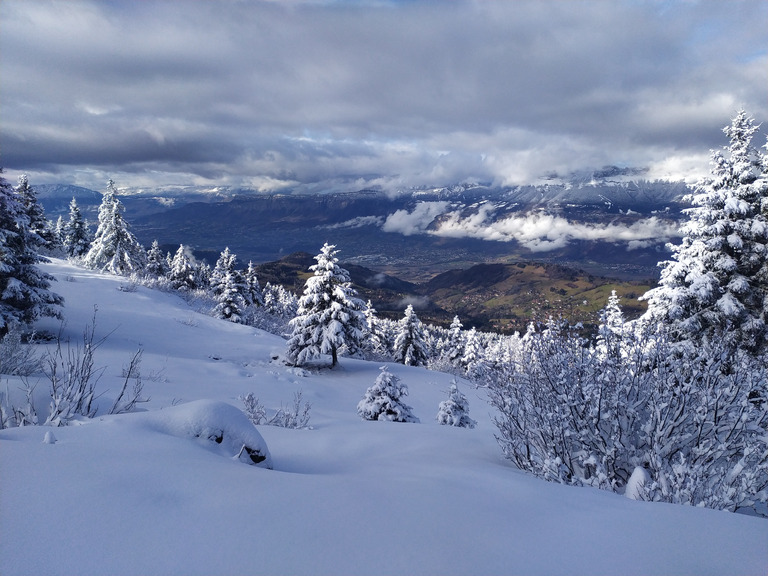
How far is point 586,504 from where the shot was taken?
328cm

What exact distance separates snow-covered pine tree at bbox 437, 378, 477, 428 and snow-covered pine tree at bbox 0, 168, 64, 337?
49.3ft

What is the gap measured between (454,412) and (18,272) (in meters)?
17.4

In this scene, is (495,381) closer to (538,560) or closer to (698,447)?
(698,447)

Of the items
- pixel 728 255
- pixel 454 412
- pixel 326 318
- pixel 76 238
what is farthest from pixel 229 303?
pixel 728 255

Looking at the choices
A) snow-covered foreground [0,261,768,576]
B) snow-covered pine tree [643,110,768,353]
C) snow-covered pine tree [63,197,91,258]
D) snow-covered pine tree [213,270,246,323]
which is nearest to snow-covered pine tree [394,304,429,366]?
snow-covered pine tree [213,270,246,323]

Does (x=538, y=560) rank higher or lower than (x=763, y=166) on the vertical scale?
lower

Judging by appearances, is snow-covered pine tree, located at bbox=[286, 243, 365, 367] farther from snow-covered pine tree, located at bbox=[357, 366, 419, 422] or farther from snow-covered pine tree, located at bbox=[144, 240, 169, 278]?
snow-covered pine tree, located at bbox=[144, 240, 169, 278]

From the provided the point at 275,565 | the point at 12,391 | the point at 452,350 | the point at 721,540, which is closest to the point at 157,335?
the point at 12,391

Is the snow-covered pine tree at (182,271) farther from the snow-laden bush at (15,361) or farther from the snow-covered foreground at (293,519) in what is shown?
the snow-covered foreground at (293,519)

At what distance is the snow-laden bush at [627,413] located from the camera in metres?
4.67

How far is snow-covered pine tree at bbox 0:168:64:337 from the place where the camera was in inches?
535

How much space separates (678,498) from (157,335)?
70.4 ft

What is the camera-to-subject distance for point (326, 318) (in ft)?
77.5

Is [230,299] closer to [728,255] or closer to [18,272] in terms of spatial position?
[18,272]
